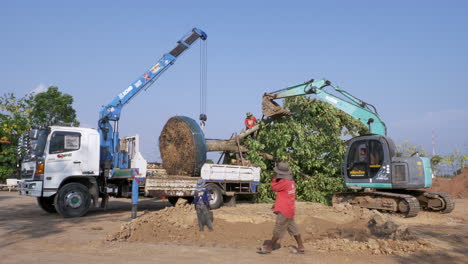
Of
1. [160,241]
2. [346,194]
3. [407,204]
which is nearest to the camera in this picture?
[160,241]

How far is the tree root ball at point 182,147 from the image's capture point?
1417 centimetres

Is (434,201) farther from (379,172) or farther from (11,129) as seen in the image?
(11,129)

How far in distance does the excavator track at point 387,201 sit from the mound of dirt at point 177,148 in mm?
6021

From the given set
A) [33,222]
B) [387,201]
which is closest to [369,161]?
[387,201]

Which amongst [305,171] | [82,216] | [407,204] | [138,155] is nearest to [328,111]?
[305,171]

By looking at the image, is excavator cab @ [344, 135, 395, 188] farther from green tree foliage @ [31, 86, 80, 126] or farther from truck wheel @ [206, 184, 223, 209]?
green tree foliage @ [31, 86, 80, 126]

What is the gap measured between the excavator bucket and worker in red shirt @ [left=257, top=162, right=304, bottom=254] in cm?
904

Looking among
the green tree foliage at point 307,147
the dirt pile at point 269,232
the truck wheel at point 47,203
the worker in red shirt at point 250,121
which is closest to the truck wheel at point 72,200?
the truck wheel at point 47,203

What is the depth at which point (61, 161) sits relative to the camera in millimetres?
11758

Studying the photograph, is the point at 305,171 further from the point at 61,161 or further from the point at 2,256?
the point at 2,256

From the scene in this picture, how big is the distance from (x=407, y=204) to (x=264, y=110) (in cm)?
657

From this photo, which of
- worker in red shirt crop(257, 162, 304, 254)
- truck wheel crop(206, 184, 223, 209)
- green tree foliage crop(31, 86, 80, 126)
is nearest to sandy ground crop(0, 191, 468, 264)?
worker in red shirt crop(257, 162, 304, 254)

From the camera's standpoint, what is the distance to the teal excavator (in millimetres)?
13078

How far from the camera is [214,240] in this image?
820cm
